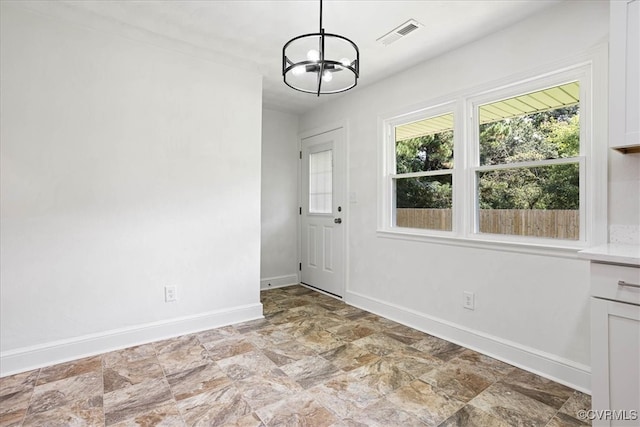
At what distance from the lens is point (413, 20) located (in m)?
2.39

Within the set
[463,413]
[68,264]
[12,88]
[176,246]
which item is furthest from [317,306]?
[12,88]

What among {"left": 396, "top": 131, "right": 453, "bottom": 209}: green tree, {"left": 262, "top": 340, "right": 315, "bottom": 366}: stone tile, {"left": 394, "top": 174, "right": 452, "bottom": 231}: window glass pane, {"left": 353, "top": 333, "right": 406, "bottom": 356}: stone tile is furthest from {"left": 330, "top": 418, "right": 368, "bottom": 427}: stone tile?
{"left": 396, "top": 131, "right": 453, "bottom": 209}: green tree

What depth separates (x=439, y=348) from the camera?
2648 millimetres

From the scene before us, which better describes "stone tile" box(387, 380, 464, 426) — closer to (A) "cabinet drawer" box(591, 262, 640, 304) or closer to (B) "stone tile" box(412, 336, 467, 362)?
(B) "stone tile" box(412, 336, 467, 362)

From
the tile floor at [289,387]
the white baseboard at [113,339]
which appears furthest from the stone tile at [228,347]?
the white baseboard at [113,339]

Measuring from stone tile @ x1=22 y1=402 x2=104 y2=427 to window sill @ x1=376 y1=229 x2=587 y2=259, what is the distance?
2.67 m

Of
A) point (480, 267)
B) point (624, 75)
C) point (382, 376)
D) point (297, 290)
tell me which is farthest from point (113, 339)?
point (624, 75)

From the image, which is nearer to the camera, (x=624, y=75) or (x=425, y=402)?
(x=624, y=75)

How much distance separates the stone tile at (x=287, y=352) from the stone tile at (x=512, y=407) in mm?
1203

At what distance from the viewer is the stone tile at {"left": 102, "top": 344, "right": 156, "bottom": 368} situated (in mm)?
2379

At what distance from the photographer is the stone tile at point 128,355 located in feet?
7.80

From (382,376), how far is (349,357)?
1.12 feet

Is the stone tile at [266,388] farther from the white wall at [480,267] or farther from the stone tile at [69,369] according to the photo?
the white wall at [480,267]

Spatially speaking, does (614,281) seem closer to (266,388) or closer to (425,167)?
(425,167)
